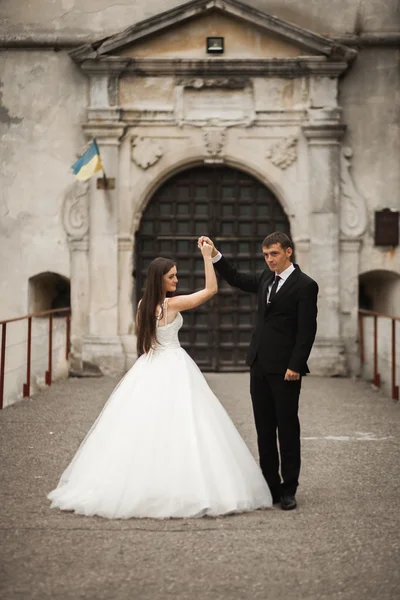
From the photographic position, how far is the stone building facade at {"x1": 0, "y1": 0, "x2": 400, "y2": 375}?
46.6ft

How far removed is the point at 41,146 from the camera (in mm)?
14578

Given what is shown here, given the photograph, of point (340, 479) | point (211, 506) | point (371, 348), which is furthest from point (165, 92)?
point (211, 506)

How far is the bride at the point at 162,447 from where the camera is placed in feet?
20.0

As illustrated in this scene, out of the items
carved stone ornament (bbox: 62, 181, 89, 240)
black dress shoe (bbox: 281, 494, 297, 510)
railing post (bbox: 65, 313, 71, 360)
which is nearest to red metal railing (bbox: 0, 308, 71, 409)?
railing post (bbox: 65, 313, 71, 360)

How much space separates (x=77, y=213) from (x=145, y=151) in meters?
1.33

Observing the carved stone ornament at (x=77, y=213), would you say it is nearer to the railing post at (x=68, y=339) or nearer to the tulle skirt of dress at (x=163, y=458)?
the railing post at (x=68, y=339)

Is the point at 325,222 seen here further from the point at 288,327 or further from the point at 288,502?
the point at 288,502

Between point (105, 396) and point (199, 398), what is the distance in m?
5.73

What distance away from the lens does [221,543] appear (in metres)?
5.48

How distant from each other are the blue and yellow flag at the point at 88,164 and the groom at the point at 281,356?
282 inches

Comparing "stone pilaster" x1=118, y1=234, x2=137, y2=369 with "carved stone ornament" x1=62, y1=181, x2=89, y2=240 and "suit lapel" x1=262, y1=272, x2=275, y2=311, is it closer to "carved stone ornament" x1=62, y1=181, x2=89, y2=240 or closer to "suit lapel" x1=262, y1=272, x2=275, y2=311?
"carved stone ornament" x1=62, y1=181, x2=89, y2=240

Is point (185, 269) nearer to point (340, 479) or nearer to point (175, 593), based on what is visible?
point (340, 479)

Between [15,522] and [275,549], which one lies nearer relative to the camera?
[275,549]

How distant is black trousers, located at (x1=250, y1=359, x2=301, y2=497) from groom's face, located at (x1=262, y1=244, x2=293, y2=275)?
0.64 metres
